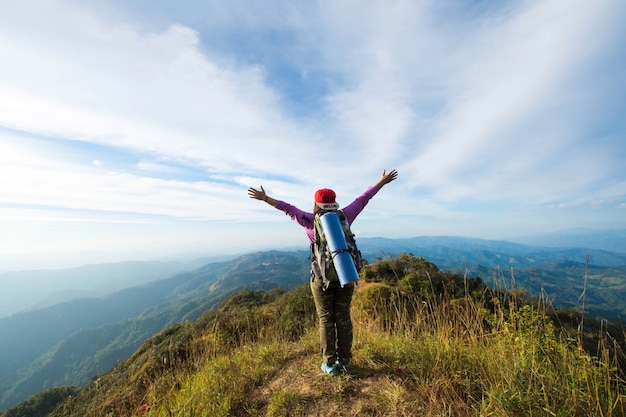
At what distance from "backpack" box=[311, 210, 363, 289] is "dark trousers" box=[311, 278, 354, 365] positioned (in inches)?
8.3

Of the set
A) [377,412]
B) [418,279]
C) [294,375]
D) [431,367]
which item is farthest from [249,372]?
[418,279]

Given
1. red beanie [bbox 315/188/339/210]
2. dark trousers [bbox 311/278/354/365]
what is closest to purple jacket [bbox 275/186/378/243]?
red beanie [bbox 315/188/339/210]

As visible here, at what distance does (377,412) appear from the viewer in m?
3.07

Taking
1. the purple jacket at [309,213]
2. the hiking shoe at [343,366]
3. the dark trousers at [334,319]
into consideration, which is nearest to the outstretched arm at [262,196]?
the purple jacket at [309,213]

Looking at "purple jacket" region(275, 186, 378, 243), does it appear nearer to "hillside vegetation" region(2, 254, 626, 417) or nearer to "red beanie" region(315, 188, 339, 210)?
"red beanie" region(315, 188, 339, 210)

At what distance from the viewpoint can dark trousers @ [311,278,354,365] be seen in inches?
155

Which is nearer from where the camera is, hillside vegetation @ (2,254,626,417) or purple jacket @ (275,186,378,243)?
hillside vegetation @ (2,254,626,417)

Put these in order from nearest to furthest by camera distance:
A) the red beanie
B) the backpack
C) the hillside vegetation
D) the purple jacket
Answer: the hillside vegetation → the backpack → the red beanie → the purple jacket

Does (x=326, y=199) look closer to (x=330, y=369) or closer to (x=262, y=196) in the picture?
(x=262, y=196)

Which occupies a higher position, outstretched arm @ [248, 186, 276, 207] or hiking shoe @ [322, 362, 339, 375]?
outstretched arm @ [248, 186, 276, 207]

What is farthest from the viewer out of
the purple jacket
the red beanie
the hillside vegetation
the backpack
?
the purple jacket

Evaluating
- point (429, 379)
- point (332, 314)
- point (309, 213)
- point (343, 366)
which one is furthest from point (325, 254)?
point (429, 379)

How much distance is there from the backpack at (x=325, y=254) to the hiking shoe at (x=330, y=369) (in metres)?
1.18

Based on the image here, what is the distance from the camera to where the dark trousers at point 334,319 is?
3.94 meters
